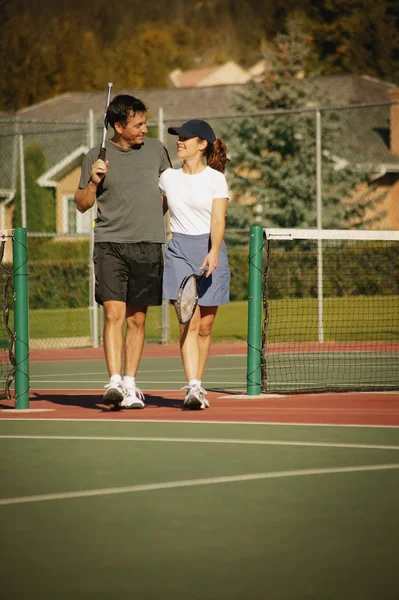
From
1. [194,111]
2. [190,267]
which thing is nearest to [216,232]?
[190,267]

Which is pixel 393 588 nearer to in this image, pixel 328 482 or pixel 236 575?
pixel 236 575

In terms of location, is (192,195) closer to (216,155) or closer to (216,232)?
(216,232)

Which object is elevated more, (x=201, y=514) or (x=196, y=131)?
(x=196, y=131)

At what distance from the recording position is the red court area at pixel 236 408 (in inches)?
339

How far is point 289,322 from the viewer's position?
2142cm

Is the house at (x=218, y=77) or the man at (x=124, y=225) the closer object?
the man at (x=124, y=225)

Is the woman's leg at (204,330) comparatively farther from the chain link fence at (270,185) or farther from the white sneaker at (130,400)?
the chain link fence at (270,185)

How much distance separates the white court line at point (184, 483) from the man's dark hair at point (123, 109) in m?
3.44

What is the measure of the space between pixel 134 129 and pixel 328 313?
11175 millimetres

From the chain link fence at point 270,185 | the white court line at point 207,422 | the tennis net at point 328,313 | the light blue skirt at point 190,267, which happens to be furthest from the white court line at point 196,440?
the chain link fence at point 270,185

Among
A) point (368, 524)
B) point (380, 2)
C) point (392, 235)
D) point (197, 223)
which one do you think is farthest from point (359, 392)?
point (380, 2)

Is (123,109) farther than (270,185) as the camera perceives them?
No

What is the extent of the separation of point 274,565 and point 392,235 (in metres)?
6.76

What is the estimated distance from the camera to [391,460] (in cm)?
665
